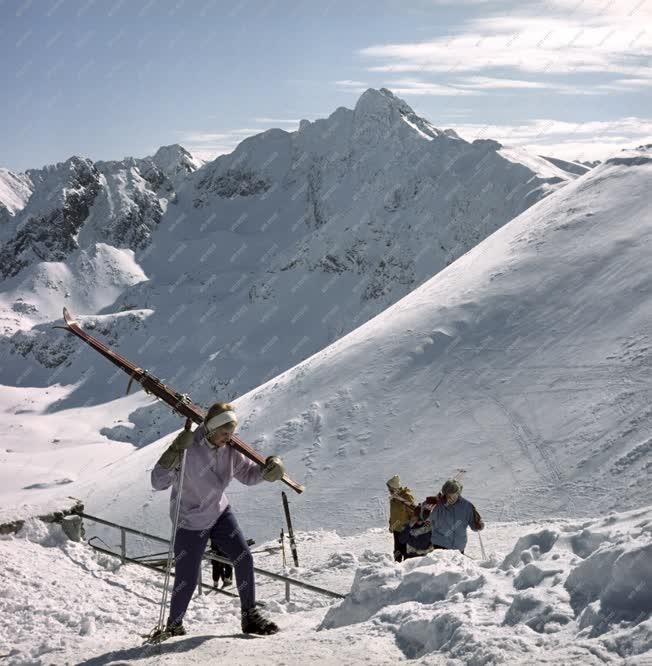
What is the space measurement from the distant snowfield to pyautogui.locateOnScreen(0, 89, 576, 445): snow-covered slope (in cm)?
8557

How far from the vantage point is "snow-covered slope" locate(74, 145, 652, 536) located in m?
16.4

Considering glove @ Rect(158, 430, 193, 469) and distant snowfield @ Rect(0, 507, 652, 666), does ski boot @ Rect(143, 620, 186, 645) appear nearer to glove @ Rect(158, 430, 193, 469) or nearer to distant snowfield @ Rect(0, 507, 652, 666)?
distant snowfield @ Rect(0, 507, 652, 666)

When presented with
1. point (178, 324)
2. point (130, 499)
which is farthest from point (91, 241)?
point (130, 499)

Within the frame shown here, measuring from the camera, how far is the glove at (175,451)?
502 cm

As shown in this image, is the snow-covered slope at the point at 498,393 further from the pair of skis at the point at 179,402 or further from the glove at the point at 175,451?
the glove at the point at 175,451

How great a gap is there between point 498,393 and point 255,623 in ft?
52.4

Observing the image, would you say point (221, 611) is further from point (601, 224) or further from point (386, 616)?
point (601, 224)

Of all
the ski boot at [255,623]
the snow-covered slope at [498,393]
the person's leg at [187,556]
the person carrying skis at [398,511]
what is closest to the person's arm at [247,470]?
the person's leg at [187,556]

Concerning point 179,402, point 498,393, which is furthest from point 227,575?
point 498,393

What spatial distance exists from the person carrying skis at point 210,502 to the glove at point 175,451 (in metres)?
0.01

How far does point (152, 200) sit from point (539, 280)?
16757 cm

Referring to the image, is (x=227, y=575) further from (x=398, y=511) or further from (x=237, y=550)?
(x=237, y=550)

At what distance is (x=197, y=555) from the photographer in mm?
5332

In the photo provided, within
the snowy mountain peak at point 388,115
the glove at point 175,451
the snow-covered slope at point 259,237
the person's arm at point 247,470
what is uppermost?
the snowy mountain peak at point 388,115
